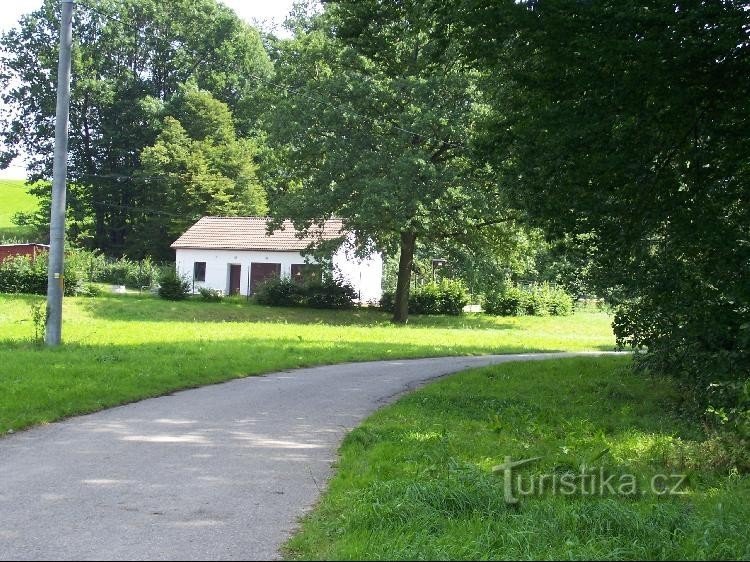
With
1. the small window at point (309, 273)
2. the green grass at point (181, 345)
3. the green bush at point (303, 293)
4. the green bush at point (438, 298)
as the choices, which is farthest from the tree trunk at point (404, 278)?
the small window at point (309, 273)

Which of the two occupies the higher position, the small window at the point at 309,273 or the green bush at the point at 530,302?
the small window at the point at 309,273

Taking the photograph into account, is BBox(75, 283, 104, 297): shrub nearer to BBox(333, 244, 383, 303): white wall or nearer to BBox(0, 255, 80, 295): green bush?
BBox(0, 255, 80, 295): green bush

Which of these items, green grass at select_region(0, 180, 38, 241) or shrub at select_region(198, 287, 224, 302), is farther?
green grass at select_region(0, 180, 38, 241)

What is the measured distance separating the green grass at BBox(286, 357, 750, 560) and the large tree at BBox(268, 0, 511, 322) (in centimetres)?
1976

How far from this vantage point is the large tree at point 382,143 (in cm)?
3130

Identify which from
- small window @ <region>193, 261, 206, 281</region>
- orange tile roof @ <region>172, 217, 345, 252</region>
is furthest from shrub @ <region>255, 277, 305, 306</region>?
small window @ <region>193, 261, 206, 281</region>

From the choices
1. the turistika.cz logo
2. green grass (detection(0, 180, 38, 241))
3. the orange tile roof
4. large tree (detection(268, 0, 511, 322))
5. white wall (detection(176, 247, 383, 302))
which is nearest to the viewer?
the turistika.cz logo

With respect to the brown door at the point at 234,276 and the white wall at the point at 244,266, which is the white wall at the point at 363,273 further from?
the brown door at the point at 234,276

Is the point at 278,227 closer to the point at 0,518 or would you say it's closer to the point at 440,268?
the point at 440,268

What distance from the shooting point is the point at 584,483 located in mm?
6902

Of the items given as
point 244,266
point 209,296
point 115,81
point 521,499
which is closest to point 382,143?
point 209,296

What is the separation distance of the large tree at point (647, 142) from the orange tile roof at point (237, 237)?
33.5 meters

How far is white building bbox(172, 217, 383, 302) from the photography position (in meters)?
46.2

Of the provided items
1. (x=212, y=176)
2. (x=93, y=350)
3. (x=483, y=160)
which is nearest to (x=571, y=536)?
(x=483, y=160)
